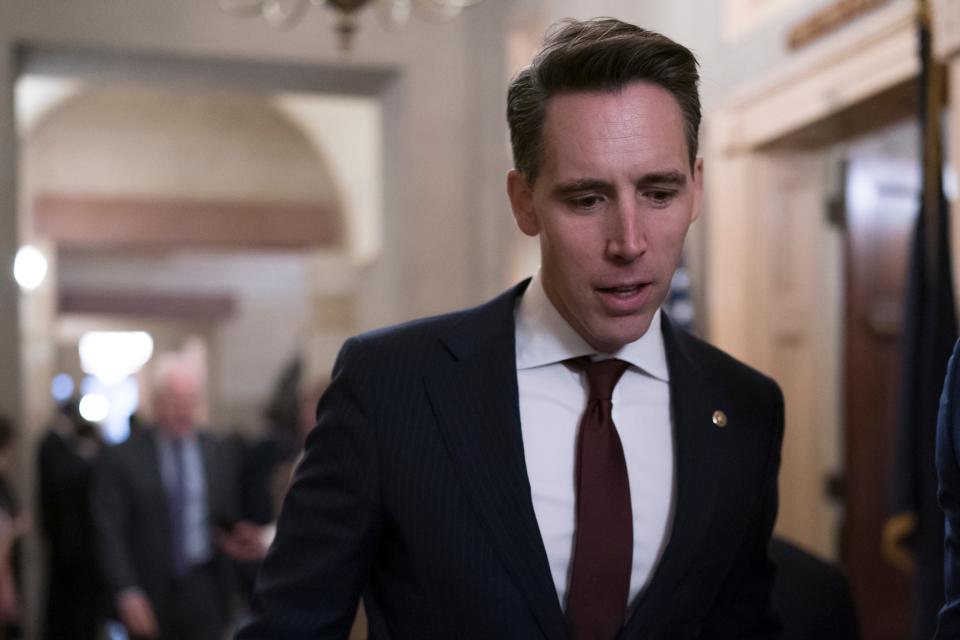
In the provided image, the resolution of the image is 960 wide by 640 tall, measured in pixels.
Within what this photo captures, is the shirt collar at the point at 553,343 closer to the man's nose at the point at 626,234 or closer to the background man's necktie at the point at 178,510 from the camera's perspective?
the man's nose at the point at 626,234

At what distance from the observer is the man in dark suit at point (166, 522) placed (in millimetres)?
5277

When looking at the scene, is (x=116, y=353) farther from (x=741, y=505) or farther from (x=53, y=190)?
(x=741, y=505)

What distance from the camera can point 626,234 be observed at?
1.60 m

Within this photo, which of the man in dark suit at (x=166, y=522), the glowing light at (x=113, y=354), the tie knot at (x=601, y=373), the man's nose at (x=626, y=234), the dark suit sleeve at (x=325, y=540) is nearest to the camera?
the man's nose at (x=626, y=234)

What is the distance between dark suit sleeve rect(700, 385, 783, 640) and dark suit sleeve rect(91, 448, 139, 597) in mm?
3834

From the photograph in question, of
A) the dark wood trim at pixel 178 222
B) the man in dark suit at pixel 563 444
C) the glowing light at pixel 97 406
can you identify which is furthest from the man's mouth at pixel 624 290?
the glowing light at pixel 97 406

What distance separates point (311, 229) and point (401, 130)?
4960 mm

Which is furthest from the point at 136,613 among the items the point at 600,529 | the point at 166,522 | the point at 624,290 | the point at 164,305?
the point at 164,305

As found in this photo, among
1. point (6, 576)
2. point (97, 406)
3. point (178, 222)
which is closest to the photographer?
point (6, 576)

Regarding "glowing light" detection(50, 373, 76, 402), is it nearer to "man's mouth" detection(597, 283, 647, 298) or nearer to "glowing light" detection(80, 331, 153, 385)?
"glowing light" detection(80, 331, 153, 385)

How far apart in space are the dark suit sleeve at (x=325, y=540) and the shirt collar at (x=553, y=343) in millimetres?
252

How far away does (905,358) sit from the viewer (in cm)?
333

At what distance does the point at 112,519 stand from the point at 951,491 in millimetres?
4485

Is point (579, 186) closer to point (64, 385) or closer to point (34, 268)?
point (34, 268)
